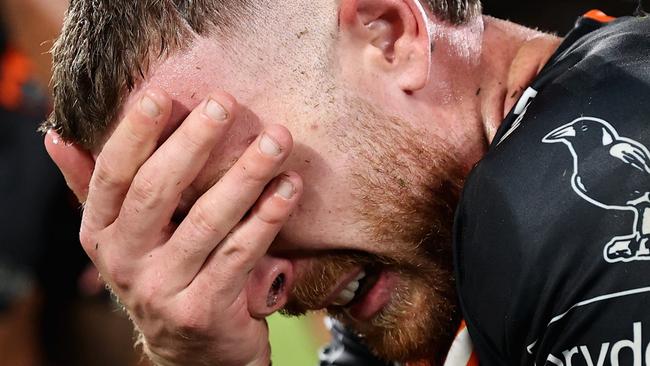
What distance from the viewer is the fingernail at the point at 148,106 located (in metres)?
1.12

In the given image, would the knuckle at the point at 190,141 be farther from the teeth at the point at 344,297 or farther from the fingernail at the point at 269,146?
the teeth at the point at 344,297

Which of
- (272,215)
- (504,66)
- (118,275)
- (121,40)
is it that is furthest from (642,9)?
(118,275)

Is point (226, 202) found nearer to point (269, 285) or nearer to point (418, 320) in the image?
point (269, 285)

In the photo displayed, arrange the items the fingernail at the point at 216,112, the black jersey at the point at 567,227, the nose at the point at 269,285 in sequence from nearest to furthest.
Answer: the black jersey at the point at 567,227 < the fingernail at the point at 216,112 < the nose at the point at 269,285

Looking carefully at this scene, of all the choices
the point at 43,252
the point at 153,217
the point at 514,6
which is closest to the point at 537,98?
the point at 153,217

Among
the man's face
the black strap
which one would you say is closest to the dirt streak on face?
the man's face

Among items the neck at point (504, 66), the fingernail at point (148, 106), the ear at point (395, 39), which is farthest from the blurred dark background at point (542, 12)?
the fingernail at point (148, 106)

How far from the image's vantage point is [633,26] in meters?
1.18

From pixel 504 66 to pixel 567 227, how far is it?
413 mm

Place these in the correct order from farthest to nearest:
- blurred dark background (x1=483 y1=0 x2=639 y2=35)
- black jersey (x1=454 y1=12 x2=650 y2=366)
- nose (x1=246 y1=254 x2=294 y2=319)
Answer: blurred dark background (x1=483 y1=0 x2=639 y2=35), nose (x1=246 y1=254 x2=294 y2=319), black jersey (x1=454 y1=12 x2=650 y2=366)

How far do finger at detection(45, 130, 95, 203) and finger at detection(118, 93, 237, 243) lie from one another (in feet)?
0.43

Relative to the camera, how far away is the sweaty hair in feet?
3.86

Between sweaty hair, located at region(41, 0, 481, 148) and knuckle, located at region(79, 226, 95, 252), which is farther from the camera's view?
knuckle, located at region(79, 226, 95, 252)

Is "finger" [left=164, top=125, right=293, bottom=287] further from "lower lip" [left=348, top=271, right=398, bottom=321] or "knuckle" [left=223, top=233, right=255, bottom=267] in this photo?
"lower lip" [left=348, top=271, right=398, bottom=321]
